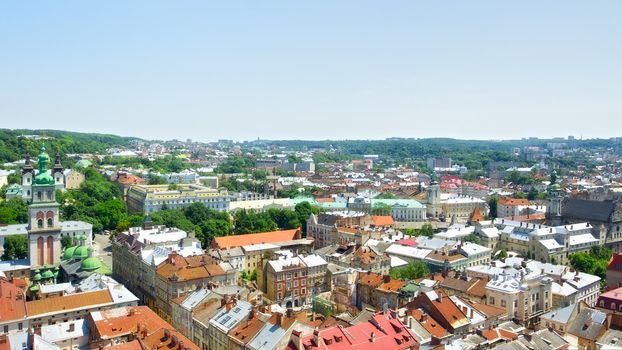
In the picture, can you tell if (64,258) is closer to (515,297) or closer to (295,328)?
(295,328)

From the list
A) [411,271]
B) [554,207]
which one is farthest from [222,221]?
[554,207]

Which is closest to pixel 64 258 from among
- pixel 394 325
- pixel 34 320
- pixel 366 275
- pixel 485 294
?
pixel 34 320

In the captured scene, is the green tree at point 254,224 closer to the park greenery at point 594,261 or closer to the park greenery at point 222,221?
the park greenery at point 222,221

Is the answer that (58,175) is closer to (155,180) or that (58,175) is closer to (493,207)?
(155,180)

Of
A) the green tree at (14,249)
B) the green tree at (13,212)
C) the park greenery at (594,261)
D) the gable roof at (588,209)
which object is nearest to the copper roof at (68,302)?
the green tree at (14,249)

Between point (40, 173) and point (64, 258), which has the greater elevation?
point (40, 173)

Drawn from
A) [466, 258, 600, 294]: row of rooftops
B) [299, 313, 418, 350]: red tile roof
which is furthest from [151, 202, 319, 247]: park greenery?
[299, 313, 418, 350]: red tile roof

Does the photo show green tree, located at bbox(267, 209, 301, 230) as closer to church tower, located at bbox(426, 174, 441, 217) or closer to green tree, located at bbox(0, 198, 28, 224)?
church tower, located at bbox(426, 174, 441, 217)
